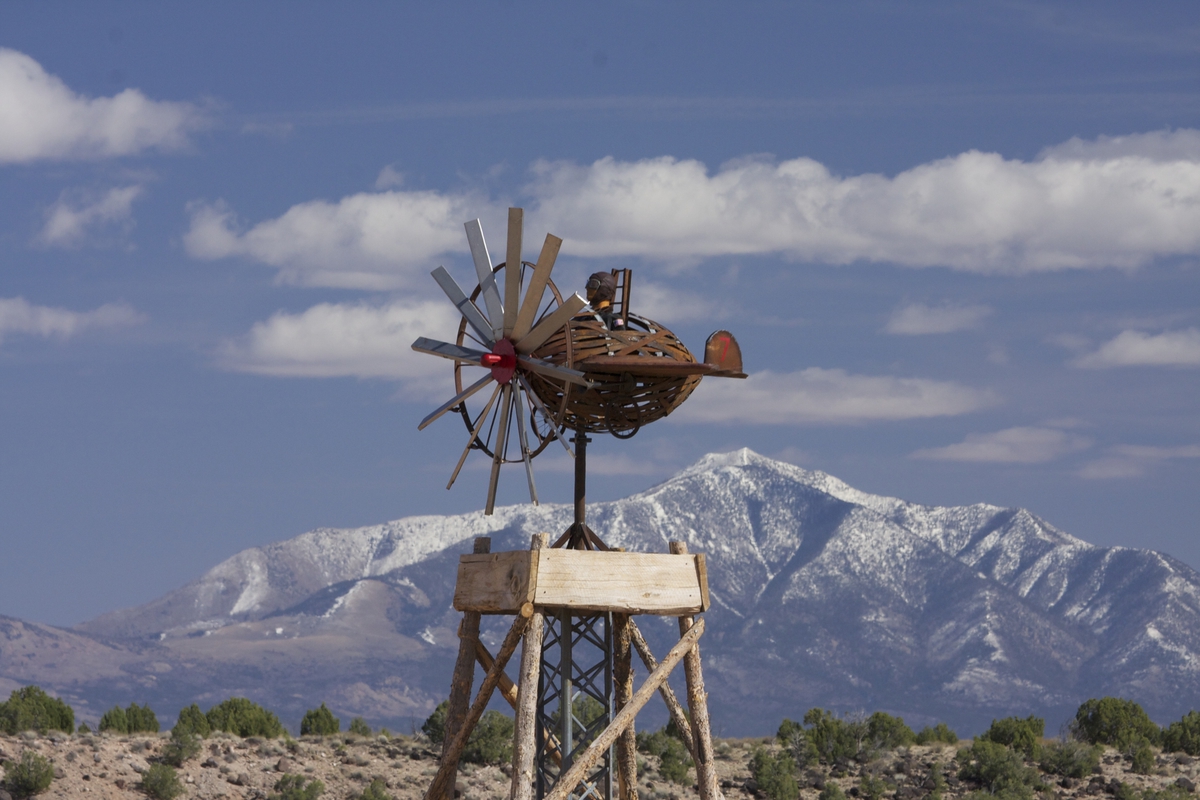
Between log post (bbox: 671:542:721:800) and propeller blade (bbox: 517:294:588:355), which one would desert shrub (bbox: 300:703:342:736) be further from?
propeller blade (bbox: 517:294:588:355)

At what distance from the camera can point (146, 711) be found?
145 ft

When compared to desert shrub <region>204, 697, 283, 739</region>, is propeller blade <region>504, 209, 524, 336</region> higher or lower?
higher

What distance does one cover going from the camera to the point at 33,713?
39.7 meters

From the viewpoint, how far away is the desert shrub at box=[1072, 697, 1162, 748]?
153ft

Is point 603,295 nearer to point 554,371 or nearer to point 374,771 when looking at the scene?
point 554,371

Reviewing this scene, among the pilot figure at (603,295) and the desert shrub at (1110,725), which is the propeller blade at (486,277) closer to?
the pilot figure at (603,295)

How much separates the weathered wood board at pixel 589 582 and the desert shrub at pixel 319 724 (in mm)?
25098

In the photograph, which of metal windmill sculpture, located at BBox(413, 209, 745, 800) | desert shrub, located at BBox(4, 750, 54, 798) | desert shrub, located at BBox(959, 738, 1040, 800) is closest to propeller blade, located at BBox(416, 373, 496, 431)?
metal windmill sculpture, located at BBox(413, 209, 745, 800)

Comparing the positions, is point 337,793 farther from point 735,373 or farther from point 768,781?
point 735,373

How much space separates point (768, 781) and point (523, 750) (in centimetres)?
2039

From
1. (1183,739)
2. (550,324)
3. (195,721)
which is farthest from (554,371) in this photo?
(1183,739)

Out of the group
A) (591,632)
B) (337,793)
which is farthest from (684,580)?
(337,793)

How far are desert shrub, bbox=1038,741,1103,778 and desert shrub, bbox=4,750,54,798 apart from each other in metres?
25.2

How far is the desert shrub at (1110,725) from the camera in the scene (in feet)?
153
